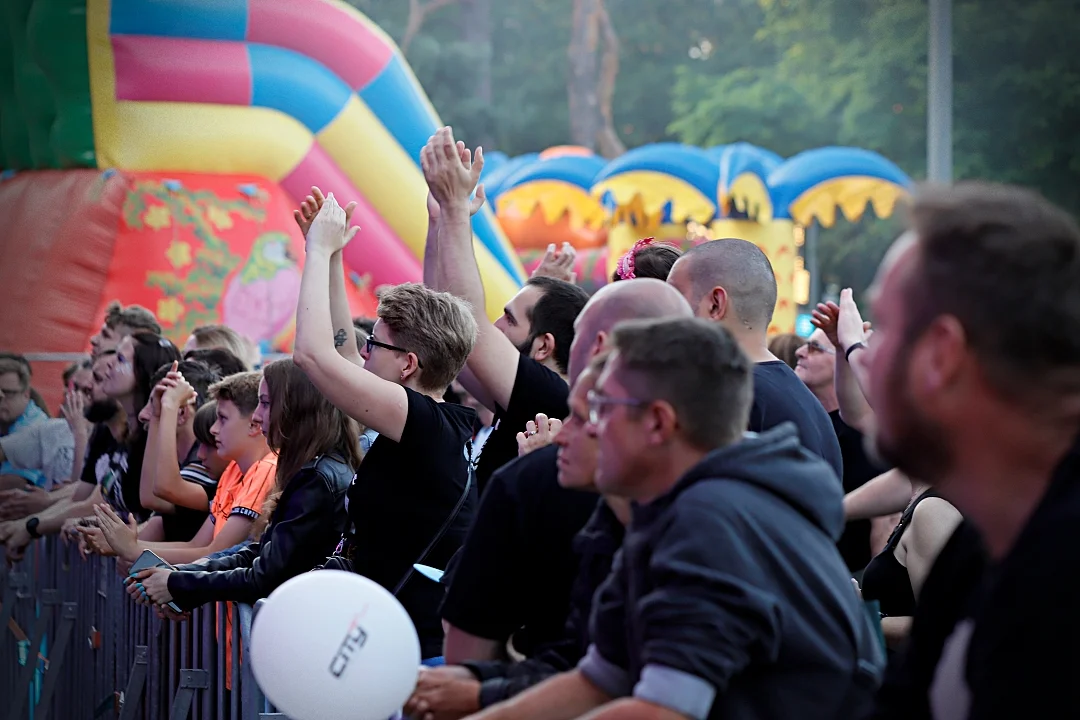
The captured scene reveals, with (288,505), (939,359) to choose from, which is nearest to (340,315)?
(288,505)

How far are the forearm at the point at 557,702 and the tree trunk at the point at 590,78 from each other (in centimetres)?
3641

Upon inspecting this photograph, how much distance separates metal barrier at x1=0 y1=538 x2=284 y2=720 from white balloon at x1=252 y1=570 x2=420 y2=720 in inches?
43.7

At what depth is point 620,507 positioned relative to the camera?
7.51ft

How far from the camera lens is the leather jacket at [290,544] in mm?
3793

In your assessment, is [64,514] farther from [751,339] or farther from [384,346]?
[751,339]

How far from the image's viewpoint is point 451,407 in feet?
12.2

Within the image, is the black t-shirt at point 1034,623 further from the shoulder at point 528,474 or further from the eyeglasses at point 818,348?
the eyeglasses at point 818,348

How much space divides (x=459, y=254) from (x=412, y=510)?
2.55 feet

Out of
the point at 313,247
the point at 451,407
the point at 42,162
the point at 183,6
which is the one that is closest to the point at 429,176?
the point at 313,247

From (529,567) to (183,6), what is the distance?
806 cm

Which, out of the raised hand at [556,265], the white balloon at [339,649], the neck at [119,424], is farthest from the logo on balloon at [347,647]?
the neck at [119,424]

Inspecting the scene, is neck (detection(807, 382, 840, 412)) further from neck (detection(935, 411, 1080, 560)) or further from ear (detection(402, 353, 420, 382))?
neck (detection(935, 411, 1080, 560))

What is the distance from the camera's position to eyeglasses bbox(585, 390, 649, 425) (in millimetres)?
2104

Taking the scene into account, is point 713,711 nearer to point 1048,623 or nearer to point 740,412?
point 740,412
